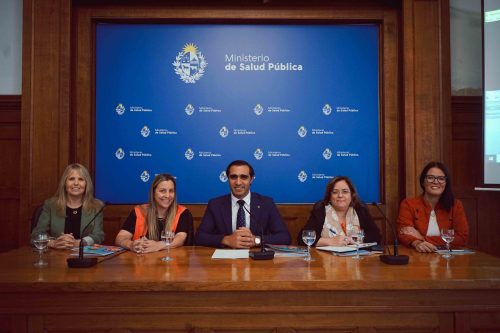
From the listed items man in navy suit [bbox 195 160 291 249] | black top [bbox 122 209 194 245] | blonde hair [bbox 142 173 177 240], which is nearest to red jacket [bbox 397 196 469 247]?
man in navy suit [bbox 195 160 291 249]

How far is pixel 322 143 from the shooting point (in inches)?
165

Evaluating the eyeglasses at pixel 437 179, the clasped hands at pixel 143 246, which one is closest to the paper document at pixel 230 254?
the clasped hands at pixel 143 246

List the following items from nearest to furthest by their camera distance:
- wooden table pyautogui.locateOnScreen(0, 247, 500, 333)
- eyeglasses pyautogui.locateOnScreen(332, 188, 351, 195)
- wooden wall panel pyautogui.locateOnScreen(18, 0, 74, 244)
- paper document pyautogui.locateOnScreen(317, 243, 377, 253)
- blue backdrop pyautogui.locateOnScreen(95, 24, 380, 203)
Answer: wooden table pyautogui.locateOnScreen(0, 247, 500, 333) < paper document pyautogui.locateOnScreen(317, 243, 377, 253) < eyeglasses pyautogui.locateOnScreen(332, 188, 351, 195) < wooden wall panel pyautogui.locateOnScreen(18, 0, 74, 244) < blue backdrop pyautogui.locateOnScreen(95, 24, 380, 203)

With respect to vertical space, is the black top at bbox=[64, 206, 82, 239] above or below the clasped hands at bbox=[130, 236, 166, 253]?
above

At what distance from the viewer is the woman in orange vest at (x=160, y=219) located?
2924 mm

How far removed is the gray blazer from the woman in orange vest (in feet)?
0.73

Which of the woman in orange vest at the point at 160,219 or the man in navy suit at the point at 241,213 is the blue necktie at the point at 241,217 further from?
the woman in orange vest at the point at 160,219

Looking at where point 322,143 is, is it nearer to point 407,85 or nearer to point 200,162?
point 407,85

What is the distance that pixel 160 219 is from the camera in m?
3.01

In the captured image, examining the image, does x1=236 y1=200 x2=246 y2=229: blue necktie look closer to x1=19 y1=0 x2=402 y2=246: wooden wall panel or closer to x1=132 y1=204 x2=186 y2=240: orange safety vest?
x1=132 y1=204 x2=186 y2=240: orange safety vest

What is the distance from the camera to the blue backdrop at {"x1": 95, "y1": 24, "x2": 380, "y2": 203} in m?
4.14

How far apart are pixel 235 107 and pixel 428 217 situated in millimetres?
2044

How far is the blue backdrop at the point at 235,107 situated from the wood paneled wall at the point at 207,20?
126 mm

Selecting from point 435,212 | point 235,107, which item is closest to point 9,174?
point 235,107
